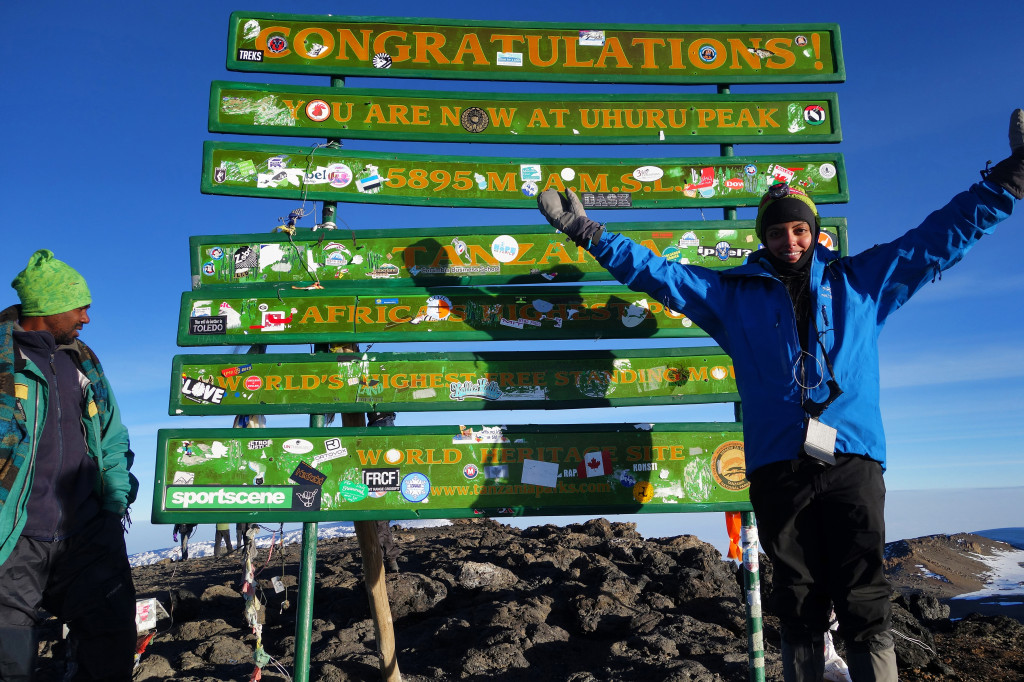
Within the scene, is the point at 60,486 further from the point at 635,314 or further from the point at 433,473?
the point at 635,314

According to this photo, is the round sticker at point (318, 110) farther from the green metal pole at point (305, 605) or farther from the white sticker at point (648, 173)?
the green metal pole at point (305, 605)

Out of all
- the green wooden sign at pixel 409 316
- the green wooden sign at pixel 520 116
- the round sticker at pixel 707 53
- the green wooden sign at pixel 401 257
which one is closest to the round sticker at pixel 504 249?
the green wooden sign at pixel 401 257

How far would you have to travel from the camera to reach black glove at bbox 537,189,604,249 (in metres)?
3.53

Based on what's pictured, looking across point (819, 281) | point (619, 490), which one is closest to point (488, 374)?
point (619, 490)

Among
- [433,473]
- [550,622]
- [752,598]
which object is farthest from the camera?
[550,622]

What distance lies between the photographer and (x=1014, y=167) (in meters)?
3.02

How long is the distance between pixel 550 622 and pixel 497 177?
11.5ft

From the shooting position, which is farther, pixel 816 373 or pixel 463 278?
pixel 463 278

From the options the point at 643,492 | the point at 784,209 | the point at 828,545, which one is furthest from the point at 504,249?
the point at 828,545

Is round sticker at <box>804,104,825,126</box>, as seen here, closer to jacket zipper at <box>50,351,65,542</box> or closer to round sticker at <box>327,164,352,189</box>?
round sticker at <box>327,164,352,189</box>

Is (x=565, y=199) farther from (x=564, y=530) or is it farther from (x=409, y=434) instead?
(x=564, y=530)

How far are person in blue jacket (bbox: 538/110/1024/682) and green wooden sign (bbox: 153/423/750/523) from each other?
115cm

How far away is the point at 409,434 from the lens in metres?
4.23

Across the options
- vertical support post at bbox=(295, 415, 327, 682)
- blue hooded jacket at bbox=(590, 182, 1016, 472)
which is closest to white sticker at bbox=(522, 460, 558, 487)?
vertical support post at bbox=(295, 415, 327, 682)
